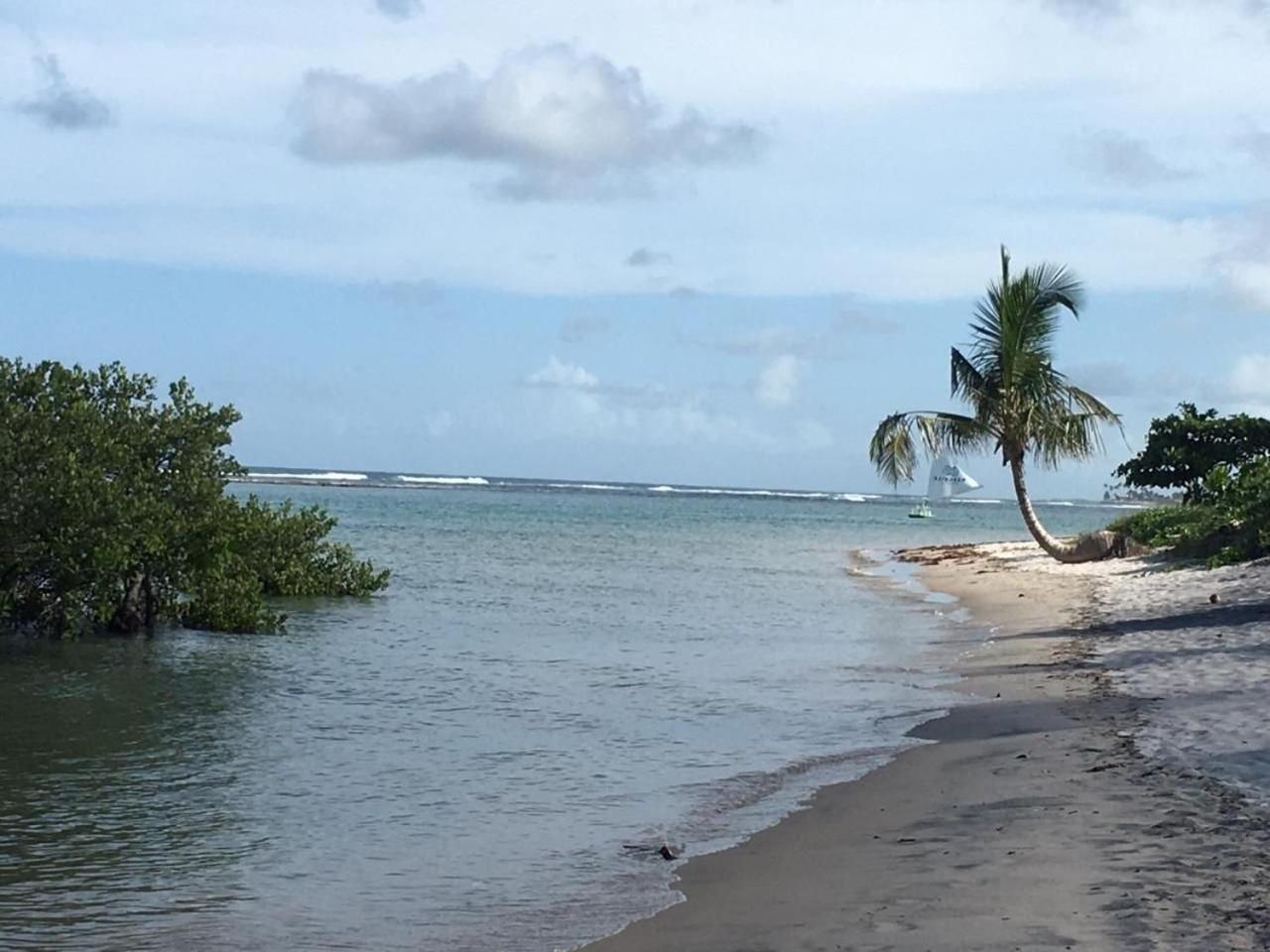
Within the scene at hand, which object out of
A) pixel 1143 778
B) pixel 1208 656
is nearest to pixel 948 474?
pixel 1208 656

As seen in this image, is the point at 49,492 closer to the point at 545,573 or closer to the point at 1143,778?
the point at 1143,778

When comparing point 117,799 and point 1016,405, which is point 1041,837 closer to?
point 117,799

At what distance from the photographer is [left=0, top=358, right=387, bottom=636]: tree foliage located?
18.7m

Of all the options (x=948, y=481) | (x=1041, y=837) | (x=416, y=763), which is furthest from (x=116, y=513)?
(x=948, y=481)

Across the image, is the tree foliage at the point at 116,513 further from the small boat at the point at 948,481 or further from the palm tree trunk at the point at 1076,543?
the small boat at the point at 948,481

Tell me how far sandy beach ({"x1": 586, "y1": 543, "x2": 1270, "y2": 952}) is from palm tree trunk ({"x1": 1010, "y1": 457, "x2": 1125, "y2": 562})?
1967 centimetres

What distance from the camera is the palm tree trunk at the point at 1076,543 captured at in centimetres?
3559

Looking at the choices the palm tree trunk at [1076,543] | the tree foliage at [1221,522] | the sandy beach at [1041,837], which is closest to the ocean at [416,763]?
the sandy beach at [1041,837]

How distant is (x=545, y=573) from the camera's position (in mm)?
38094

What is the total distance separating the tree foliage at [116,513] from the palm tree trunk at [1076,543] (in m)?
20.7

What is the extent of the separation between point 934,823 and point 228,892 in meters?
4.33

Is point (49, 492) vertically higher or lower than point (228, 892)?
higher

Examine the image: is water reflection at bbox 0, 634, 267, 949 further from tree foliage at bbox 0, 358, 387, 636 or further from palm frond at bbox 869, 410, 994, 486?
palm frond at bbox 869, 410, 994, 486

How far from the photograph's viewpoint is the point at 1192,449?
38688 mm
